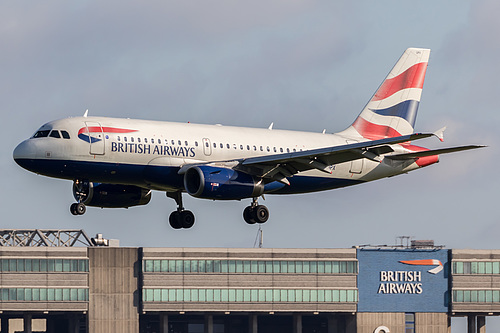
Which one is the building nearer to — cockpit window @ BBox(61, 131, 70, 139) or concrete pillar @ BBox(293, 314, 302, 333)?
concrete pillar @ BBox(293, 314, 302, 333)

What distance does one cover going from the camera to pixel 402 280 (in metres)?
162

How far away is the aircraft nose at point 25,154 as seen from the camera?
7262 centimetres

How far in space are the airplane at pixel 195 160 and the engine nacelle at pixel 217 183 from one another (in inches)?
2.5

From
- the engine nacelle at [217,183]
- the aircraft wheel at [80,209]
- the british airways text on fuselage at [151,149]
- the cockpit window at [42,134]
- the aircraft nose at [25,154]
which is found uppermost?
the cockpit window at [42,134]

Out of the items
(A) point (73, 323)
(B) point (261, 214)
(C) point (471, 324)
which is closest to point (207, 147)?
(B) point (261, 214)

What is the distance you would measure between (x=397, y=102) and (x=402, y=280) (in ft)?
241

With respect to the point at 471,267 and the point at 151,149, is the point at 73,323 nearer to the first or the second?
the point at 471,267

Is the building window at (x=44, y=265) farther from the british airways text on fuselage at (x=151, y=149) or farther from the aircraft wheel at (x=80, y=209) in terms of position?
the british airways text on fuselage at (x=151, y=149)

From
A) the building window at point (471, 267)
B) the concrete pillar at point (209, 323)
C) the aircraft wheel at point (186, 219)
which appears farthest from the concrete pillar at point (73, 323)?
the aircraft wheel at point (186, 219)

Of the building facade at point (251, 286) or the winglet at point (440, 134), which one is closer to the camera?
the winglet at point (440, 134)

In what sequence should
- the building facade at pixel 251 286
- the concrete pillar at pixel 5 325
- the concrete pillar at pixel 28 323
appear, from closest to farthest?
the building facade at pixel 251 286, the concrete pillar at pixel 28 323, the concrete pillar at pixel 5 325

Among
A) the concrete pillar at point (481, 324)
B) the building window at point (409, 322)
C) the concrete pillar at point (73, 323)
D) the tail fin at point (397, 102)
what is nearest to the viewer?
the tail fin at point (397, 102)

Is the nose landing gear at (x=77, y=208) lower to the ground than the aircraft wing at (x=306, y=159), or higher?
lower

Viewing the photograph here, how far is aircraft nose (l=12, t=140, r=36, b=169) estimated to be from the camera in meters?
72.6
